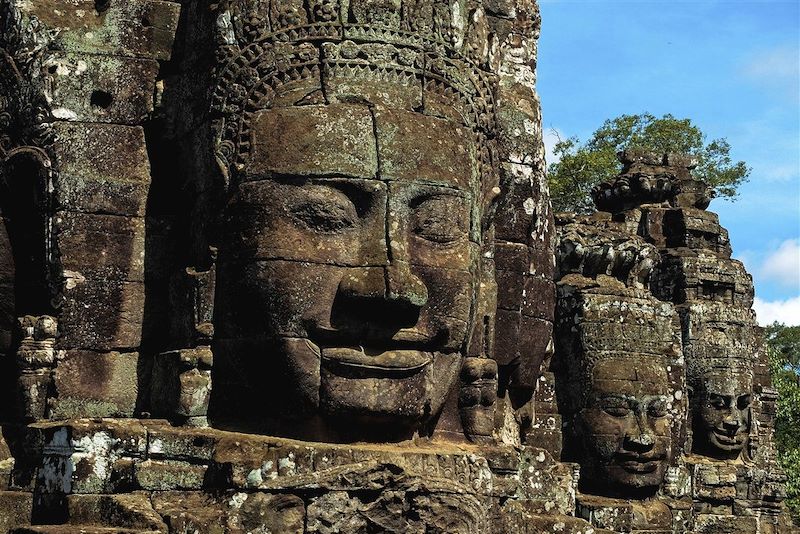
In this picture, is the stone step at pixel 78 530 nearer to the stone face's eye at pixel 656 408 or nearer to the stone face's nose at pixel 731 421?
the stone face's eye at pixel 656 408

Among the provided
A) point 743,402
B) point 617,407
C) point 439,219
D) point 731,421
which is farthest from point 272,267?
point 743,402

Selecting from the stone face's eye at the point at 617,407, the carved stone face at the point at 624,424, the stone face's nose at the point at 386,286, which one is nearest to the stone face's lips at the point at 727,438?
the carved stone face at the point at 624,424

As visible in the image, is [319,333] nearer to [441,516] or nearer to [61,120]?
[441,516]

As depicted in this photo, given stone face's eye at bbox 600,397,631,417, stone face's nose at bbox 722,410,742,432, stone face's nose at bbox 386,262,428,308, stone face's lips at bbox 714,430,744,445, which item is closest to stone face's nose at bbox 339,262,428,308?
stone face's nose at bbox 386,262,428,308

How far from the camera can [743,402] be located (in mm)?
21812

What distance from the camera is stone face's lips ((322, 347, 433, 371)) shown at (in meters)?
8.17

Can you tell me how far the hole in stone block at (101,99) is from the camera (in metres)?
9.06

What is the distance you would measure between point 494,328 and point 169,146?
7.11 ft

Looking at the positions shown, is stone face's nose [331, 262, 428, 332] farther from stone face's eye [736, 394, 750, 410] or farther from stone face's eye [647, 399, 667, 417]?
stone face's eye [736, 394, 750, 410]

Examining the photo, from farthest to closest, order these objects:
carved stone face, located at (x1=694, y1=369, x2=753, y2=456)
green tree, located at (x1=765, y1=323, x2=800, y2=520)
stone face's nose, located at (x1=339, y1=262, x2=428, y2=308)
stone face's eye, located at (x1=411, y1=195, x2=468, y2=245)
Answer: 1. green tree, located at (x1=765, y1=323, x2=800, y2=520)
2. carved stone face, located at (x1=694, y1=369, x2=753, y2=456)
3. stone face's eye, located at (x1=411, y1=195, x2=468, y2=245)
4. stone face's nose, located at (x1=339, y1=262, x2=428, y2=308)

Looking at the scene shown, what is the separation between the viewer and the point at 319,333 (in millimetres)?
8188

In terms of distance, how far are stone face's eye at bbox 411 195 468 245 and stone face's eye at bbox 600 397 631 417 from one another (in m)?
7.72

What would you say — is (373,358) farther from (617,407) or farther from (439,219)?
(617,407)

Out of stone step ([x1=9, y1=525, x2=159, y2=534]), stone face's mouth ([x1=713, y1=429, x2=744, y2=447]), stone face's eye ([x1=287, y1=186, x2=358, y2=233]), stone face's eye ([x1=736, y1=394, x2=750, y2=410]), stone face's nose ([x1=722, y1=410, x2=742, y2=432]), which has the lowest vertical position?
stone step ([x1=9, y1=525, x2=159, y2=534])
